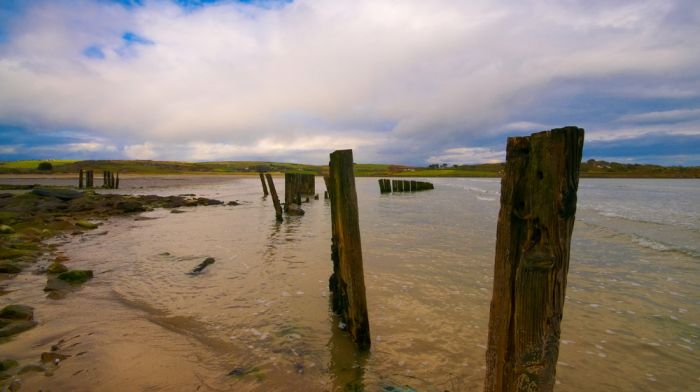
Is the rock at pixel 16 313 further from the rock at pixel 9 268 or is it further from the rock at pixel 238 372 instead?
the rock at pixel 238 372

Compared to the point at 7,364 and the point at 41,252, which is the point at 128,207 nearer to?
the point at 41,252

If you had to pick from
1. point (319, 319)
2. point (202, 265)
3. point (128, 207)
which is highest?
point (128, 207)

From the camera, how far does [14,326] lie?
5.29m

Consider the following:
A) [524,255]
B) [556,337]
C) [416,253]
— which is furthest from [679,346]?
[416,253]

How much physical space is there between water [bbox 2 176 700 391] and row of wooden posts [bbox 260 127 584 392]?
178 centimetres

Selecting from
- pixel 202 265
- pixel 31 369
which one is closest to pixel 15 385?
pixel 31 369

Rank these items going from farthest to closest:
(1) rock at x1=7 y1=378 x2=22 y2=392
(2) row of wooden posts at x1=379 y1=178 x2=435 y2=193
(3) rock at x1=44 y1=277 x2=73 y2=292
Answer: (2) row of wooden posts at x1=379 y1=178 x2=435 y2=193, (3) rock at x1=44 y1=277 x2=73 y2=292, (1) rock at x1=7 y1=378 x2=22 y2=392

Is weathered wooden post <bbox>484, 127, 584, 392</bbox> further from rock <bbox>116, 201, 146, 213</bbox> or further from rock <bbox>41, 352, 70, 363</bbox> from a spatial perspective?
rock <bbox>116, 201, 146, 213</bbox>

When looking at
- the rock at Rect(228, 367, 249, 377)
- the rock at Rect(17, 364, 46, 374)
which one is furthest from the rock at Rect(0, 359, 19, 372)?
the rock at Rect(228, 367, 249, 377)

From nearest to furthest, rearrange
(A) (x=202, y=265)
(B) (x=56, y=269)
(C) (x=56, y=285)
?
(C) (x=56, y=285) < (B) (x=56, y=269) < (A) (x=202, y=265)

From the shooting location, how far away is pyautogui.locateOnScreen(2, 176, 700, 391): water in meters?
4.57

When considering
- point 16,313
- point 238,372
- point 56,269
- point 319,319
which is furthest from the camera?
point 56,269

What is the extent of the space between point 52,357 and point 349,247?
12.7 ft

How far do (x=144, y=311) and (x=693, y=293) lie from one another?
36.4ft
